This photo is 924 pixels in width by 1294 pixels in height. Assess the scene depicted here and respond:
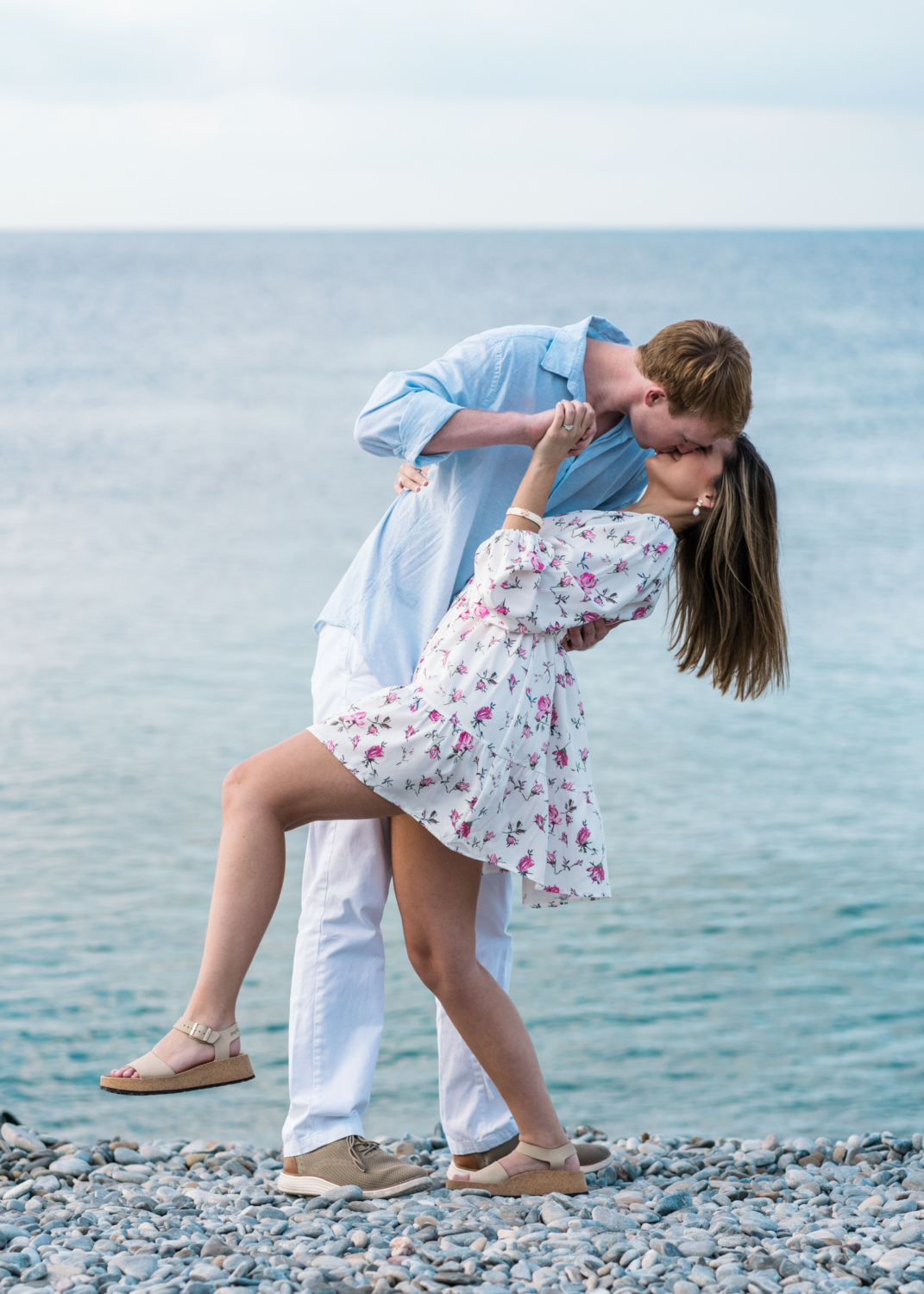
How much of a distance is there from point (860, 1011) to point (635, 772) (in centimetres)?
358

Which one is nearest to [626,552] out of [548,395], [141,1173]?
[548,395]

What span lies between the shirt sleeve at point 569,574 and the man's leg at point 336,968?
450mm

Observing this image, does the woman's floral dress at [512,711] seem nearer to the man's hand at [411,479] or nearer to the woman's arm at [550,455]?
the woman's arm at [550,455]

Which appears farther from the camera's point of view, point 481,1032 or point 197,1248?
point 481,1032

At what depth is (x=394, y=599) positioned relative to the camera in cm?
326

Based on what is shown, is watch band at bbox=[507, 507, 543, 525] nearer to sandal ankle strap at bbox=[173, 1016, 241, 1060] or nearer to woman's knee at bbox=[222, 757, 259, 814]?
woman's knee at bbox=[222, 757, 259, 814]

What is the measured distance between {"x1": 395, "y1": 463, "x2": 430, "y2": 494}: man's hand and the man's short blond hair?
565 millimetres

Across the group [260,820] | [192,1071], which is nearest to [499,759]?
[260,820]

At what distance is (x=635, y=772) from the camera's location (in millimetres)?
10859

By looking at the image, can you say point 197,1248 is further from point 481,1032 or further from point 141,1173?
point 141,1173

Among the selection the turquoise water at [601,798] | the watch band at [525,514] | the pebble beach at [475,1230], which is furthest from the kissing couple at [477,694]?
the turquoise water at [601,798]

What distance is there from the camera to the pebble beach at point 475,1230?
2.65 metres

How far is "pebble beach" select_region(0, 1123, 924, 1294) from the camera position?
2.65m

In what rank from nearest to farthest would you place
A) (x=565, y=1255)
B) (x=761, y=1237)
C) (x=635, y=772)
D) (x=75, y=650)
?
(x=565, y=1255) → (x=761, y=1237) → (x=635, y=772) → (x=75, y=650)
